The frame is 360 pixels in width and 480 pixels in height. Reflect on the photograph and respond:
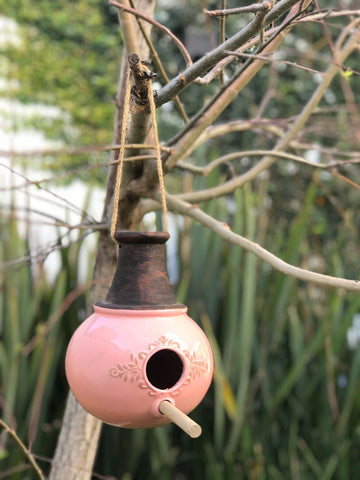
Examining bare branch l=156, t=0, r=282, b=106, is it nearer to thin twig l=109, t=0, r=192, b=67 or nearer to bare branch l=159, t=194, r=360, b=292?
thin twig l=109, t=0, r=192, b=67

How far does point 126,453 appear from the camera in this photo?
6.25ft

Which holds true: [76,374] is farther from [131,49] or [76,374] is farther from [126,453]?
[126,453]

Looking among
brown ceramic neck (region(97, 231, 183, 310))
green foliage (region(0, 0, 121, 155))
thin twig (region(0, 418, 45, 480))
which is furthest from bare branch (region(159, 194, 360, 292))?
green foliage (region(0, 0, 121, 155))

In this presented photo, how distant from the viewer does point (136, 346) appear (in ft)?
2.55

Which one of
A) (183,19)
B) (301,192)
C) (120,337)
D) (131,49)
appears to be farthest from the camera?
(183,19)

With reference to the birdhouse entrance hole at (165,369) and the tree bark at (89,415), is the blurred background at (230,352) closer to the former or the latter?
the tree bark at (89,415)

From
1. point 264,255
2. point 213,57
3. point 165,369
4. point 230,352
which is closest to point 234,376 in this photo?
point 230,352

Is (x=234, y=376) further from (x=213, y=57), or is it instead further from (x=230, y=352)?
(x=213, y=57)

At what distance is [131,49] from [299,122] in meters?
0.44

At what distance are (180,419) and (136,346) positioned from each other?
11 cm

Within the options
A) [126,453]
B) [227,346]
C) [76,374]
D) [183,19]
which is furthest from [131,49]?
[183,19]

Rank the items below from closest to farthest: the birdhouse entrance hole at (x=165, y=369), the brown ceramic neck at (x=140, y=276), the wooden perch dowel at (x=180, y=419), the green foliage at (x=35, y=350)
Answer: the wooden perch dowel at (x=180, y=419)
the brown ceramic neck at (x=140, y=276)
the birdhouse entrance hole at (x=165, y=369)
the green foliage at (x=35, y=350)

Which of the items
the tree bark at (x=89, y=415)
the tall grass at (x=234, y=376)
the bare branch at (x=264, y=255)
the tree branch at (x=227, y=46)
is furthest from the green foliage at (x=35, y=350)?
the tree branch at (x=227, y=46)

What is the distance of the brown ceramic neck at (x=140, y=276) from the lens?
2.69 feet
